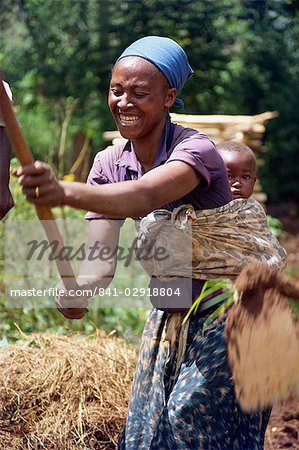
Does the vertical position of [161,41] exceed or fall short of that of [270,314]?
it exceeds it

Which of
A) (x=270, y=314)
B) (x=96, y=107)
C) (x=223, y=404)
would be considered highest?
(x=270, y=314)

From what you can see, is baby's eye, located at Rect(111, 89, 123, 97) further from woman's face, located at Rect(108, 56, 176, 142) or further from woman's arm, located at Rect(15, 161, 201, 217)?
woman's arm, located at Rect(15, 161, 201, 217)

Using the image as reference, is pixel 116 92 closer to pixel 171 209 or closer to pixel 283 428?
pixel 171 209

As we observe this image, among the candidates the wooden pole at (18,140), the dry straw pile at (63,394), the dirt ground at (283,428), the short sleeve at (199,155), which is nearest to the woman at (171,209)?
the short sleeve at (199,155)

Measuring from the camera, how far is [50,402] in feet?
14.1

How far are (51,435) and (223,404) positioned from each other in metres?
1.16

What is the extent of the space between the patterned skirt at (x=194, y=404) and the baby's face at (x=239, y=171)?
640 millimetres

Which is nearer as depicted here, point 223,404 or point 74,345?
point 223,404

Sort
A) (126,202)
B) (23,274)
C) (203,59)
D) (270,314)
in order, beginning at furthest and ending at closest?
(203,59), (23,274), (270,314), (126,202)

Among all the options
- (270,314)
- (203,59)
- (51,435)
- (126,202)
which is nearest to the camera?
(126,202)

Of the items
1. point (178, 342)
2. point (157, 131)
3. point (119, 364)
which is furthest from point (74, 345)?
point (157, 131)

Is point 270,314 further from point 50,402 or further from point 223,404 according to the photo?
point 50,402

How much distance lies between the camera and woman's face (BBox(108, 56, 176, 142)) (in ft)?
10.5

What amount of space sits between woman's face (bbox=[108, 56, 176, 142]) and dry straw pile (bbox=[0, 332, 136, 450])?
1566 millimetres
